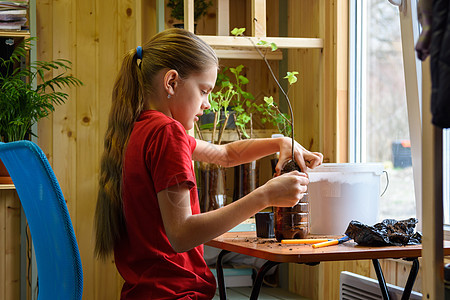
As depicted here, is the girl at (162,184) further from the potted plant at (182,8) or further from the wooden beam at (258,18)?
the potted plant at (182,8)

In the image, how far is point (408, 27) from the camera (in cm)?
193

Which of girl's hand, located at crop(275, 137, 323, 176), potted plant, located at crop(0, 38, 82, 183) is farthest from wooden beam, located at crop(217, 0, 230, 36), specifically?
girl's hand, located at crop(275, 137, 323, 176)

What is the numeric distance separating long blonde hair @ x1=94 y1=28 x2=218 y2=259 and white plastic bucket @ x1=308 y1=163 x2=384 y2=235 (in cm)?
42

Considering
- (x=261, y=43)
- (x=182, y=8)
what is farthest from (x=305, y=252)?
(x=182, y=8)

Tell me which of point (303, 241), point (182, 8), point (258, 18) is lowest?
point (303, 241)

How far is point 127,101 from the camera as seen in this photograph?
4.51 ft

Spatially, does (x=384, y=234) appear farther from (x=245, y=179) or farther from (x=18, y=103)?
(x=18, y=103)

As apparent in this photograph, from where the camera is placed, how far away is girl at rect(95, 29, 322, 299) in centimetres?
120

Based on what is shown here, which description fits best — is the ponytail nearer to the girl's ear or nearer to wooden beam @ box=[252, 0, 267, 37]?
the girl's ear

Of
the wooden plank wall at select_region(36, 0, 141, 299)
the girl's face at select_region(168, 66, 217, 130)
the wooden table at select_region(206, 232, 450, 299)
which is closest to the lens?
the wooden table at select_region(206, 232, 450, 299)

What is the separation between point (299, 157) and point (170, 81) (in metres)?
0.38

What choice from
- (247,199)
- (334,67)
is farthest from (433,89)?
(334,67)

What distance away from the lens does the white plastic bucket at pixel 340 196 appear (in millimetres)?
1527

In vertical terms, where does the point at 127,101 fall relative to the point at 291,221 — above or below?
above
